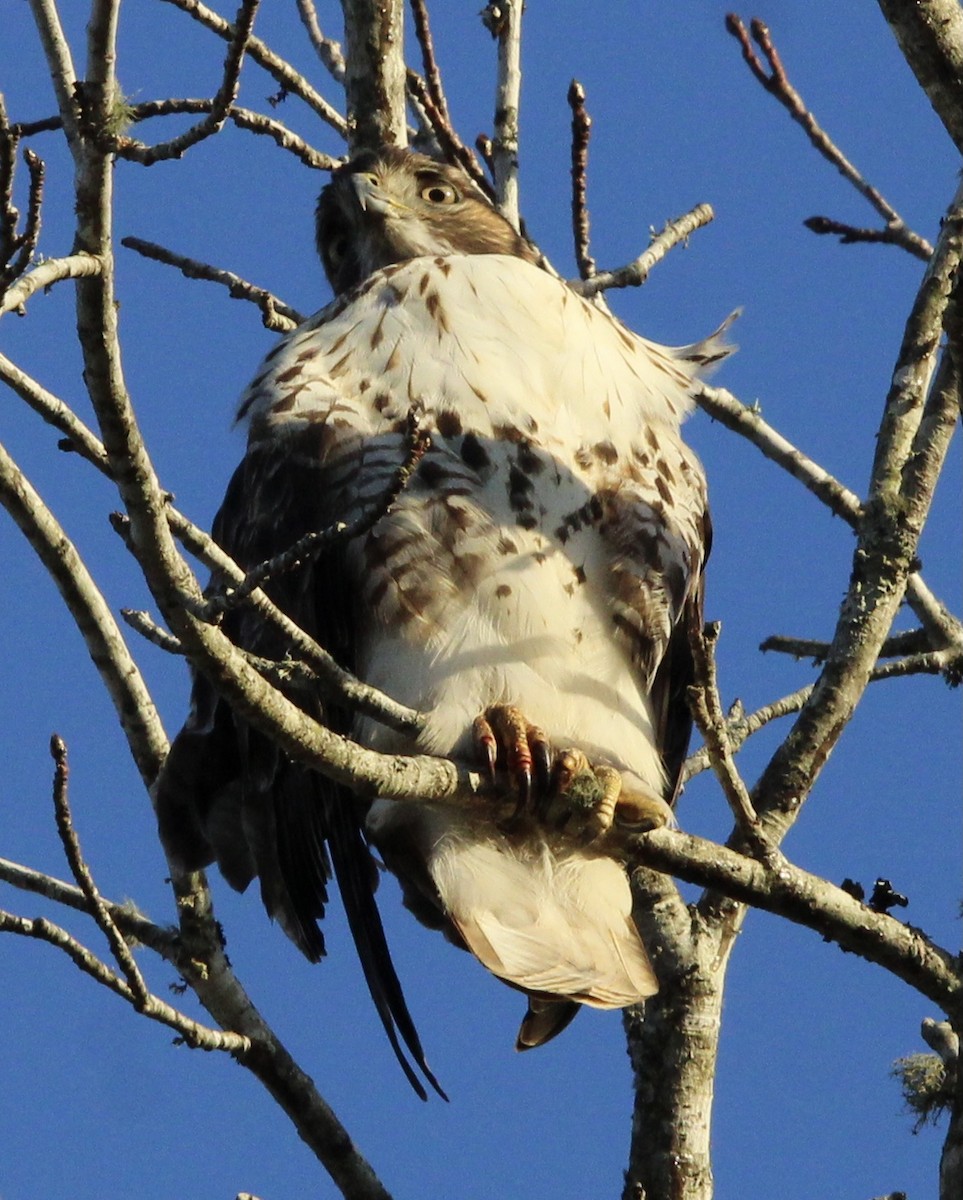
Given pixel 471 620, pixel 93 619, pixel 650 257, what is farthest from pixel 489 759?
pixel 650 257

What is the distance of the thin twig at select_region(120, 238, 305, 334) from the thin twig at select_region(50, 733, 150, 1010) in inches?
94.5

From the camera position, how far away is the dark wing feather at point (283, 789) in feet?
14.0

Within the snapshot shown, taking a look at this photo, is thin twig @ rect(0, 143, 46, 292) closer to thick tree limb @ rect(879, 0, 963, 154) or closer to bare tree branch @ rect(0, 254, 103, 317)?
bare tree branch @ rect(0, 254, 103, 317)

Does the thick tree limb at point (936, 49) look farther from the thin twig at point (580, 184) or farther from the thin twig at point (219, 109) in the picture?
the thin twig at point (580, 184)

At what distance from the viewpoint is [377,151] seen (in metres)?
5.52

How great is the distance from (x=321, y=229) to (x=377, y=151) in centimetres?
49

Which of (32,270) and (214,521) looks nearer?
(32,270)

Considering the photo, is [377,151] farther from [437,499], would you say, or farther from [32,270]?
[32,270]

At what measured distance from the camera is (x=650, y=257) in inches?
217

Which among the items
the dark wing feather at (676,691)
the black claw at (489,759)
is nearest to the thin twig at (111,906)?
the black claw at (489,759)

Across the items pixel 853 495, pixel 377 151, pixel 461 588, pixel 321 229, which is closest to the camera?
pixel 461 588

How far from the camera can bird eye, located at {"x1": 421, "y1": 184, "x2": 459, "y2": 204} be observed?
567cm

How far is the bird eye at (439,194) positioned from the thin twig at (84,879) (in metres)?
2.82

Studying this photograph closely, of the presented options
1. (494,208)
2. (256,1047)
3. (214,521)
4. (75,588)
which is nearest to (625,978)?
(256,1047)
